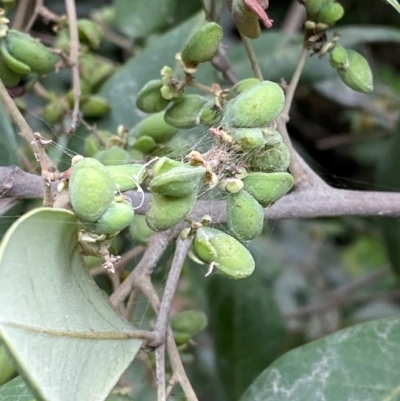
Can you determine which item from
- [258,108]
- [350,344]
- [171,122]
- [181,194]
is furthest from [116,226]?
[350,344]

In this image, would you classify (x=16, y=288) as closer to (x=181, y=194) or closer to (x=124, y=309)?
(x=181, y=194)

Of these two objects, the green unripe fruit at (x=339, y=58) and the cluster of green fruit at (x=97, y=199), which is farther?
the green unripe fruit at (x=339, y=58)

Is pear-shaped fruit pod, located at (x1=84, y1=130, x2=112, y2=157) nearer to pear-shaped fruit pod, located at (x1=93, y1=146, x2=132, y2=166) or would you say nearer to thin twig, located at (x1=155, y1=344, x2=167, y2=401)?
pear-shaped fruit pod, located at (x1=93, y1=146, x2=132, y2=166)

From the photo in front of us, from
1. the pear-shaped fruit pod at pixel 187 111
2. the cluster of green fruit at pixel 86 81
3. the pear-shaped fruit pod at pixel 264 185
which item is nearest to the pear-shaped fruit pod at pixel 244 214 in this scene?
the pear-shaped fruit pod at pixel 264 185

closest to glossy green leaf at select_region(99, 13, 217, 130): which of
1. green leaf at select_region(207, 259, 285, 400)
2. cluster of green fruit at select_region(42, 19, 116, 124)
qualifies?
cluster of green fruit at select_region(42, 19, 116, 124)

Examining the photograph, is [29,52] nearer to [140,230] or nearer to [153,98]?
[153,98]

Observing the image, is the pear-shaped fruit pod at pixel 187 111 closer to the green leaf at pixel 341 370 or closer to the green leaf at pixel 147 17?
the green leaf at pixel 341 370
